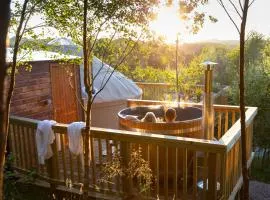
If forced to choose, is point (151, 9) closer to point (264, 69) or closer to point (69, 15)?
point (69, 15)

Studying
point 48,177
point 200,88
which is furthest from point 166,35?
point 200,88

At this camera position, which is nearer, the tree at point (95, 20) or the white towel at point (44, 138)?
the tree at point (95, 20)

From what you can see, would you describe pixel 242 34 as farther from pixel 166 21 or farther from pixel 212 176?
pixel 212 176

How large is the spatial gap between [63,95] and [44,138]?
3020mm

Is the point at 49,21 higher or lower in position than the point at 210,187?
higher

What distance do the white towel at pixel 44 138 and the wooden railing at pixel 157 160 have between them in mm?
91

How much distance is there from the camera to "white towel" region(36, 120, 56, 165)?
4645 mm

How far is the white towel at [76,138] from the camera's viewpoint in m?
4.42

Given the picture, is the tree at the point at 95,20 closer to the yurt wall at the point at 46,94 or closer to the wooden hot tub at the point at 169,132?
the wooden hot tub at the point at 169,132

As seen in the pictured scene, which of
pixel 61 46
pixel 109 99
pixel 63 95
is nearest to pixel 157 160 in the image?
pixel 61 46

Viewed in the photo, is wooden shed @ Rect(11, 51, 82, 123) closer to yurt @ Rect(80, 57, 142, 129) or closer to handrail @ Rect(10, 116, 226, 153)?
yurt @ Rect(80, 57, 142, 129)

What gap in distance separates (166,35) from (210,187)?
1.99 metres

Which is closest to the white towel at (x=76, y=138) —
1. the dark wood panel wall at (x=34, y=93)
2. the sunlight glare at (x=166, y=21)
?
the sunlight glare at (x=166, y=21)

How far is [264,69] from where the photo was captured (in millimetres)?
10484
